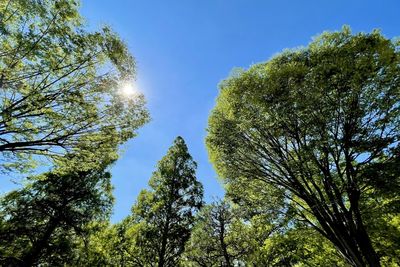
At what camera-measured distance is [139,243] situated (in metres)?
15.9

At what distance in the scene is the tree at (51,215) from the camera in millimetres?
13117

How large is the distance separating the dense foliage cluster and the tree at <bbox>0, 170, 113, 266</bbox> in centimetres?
6

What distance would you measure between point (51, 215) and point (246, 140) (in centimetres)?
1174

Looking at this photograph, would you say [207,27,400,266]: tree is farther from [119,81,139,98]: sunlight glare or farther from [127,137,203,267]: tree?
[127,137,203,267]: tree

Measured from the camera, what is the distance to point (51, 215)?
46.7ft

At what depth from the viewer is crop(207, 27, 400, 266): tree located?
27.8 ft

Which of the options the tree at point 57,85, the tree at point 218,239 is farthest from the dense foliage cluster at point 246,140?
the tree at point 218,239

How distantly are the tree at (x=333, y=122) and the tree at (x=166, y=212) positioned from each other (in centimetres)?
828

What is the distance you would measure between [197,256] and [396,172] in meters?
15.2

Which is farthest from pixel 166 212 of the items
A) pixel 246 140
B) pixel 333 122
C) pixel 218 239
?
pixel 333 122

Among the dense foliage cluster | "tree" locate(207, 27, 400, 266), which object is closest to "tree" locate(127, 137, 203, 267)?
the dense foliage cluster

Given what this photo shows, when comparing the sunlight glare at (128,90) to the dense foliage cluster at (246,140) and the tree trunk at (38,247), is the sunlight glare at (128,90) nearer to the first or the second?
the dense foliage cluster at (246,140)

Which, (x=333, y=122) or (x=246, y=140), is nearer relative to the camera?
(x=333, y=122)

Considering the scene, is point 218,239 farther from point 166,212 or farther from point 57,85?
point 57,85
